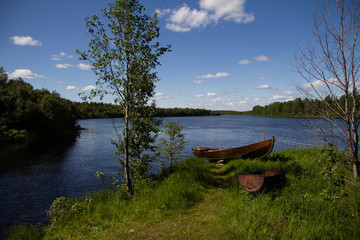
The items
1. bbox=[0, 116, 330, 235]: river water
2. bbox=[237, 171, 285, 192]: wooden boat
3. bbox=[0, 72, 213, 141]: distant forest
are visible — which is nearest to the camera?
bbox=[237, 171, 285, 192]: wooden boat

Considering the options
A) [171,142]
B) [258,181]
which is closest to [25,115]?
[171,142]

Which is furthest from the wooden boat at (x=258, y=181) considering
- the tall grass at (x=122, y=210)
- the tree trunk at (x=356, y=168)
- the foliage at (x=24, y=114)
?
the foliage at (x=24, y=114)

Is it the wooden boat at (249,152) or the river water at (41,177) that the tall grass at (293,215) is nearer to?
the river water at (41,177)

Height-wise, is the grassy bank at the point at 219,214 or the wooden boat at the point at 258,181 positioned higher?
the wooden boat at the point at 258,181

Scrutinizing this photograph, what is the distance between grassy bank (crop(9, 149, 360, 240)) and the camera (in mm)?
4344

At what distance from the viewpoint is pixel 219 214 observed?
5.51m

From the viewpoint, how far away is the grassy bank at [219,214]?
14.3 feet

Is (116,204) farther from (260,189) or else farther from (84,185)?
(84,185)

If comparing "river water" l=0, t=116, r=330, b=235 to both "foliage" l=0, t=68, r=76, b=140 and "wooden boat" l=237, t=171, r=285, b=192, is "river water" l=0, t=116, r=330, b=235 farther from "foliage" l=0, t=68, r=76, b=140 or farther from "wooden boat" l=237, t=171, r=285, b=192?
"foliage" l=0, t=68, r=76, b=140

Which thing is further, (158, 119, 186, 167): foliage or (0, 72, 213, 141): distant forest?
(0, 72, 213, 141): distant forest

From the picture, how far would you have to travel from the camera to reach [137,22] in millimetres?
7535

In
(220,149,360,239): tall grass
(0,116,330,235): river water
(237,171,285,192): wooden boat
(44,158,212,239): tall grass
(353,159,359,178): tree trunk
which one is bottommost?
(0,116,330,235): river water

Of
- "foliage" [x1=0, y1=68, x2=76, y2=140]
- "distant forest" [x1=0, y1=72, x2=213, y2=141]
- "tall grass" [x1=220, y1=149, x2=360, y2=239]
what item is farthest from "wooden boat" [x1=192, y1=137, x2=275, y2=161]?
"foliage" [x1=0, y1=68, x2=76, y2=140]

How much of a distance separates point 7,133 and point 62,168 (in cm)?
2342
